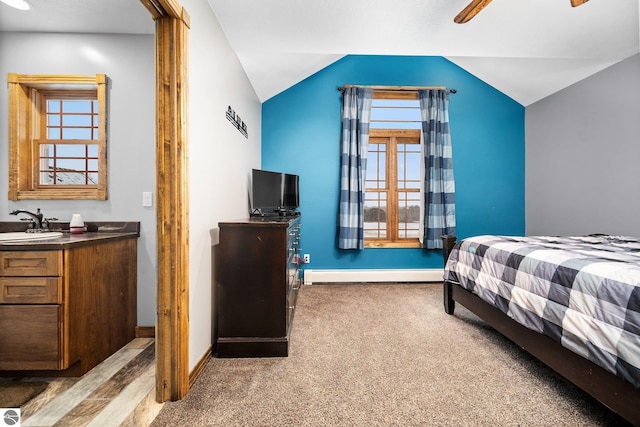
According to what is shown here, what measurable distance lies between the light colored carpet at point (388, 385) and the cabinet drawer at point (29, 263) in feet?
3.42

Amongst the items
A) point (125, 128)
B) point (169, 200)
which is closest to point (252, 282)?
point (169, 200)

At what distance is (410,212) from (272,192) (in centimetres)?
214

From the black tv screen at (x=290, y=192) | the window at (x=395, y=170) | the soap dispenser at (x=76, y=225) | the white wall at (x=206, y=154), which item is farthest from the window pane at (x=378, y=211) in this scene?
the soap dispenser at (x=76, y=225)

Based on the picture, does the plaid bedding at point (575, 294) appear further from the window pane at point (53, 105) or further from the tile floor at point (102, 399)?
the window pane at point (53, 105)

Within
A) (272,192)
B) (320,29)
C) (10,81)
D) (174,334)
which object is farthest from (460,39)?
(10,81)

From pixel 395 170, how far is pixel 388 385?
3056 mm

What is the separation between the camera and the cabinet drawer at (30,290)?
1.62 metres

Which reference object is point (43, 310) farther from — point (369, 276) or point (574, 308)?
point (369, 276)

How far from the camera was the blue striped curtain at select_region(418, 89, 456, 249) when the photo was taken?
3861 millimetres

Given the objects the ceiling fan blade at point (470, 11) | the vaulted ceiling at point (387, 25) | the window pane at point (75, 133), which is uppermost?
the vaulted ceiling at point (387, 25)

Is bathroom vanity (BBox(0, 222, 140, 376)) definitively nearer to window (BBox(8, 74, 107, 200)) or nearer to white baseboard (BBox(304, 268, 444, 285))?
window (BBox(8, 74, 107, 200))

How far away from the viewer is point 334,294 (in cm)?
343

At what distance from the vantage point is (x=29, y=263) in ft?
5.31

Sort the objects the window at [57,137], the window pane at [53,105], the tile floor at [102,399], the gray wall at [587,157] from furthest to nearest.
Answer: the gray wall at [587,157] → the window pane at [53,105] → the window at [57,137] → the tile floor at [102,399]
